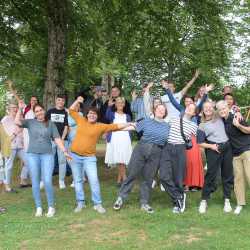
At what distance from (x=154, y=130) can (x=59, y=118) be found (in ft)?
9.33

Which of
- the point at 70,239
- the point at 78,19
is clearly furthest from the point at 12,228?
the point at 78,19

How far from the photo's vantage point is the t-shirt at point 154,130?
8.19 m

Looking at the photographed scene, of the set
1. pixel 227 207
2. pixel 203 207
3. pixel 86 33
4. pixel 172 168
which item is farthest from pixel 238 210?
pixel 86 33

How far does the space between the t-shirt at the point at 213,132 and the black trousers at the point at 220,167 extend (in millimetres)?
138

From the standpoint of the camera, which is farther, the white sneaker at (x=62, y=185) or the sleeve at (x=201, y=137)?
the white sneaker at (x=62, y=185)

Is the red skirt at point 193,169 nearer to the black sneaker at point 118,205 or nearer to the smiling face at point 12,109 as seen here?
the black sneaker at point 118,205

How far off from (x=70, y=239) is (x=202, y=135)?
2829 mm

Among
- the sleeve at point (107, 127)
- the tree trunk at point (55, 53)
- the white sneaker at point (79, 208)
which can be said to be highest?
the tree trunk at point (55, 53)

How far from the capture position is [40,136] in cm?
818

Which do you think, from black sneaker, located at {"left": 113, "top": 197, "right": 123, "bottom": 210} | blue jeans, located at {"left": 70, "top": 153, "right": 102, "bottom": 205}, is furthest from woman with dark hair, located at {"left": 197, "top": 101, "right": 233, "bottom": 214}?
blue jeans, located at {"left": 70, "top": 153, "right": 102, "bottom": 205}

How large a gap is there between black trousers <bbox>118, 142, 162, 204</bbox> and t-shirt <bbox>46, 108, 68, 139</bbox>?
2.49m

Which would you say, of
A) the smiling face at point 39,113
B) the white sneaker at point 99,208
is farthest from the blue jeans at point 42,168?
the white sneaker at point 99,208

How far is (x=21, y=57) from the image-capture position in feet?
52.3

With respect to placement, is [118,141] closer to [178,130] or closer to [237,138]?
[178,130]
